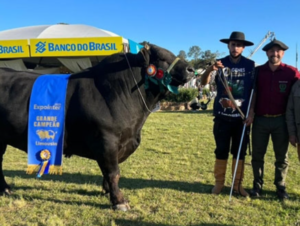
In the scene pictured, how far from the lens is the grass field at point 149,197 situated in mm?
3531

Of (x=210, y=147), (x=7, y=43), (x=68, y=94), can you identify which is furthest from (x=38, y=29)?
(x=68, y=94)

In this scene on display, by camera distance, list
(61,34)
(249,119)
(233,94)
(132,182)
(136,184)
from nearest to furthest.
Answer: (249,119)
(233,94)
(136,184)
(132,182)
(61,34)

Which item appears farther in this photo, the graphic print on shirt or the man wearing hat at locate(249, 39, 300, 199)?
the graphic print on shirt

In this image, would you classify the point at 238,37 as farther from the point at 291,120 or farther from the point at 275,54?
the point at 291,120

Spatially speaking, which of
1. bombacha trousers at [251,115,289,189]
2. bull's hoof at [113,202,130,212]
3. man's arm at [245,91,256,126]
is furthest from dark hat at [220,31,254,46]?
bull's hoof at [113,202,130,212]

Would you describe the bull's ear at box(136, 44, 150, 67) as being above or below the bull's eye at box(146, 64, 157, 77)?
above

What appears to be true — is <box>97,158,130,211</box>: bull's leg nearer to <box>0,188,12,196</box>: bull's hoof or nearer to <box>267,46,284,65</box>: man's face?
<box>0,188,12,196</box>: bull's hoof

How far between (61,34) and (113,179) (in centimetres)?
1138

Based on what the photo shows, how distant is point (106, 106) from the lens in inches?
142

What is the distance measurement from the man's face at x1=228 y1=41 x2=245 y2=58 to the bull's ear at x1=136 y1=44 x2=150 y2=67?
1272mm

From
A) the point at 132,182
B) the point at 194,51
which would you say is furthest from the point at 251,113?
the point at 194,51

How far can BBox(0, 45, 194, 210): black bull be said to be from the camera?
3.56 meters

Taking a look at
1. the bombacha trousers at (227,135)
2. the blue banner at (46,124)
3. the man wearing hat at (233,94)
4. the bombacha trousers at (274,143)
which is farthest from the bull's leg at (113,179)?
the bombacha trousers at (274,143)

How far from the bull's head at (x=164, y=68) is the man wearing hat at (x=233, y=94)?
0.56 metres
